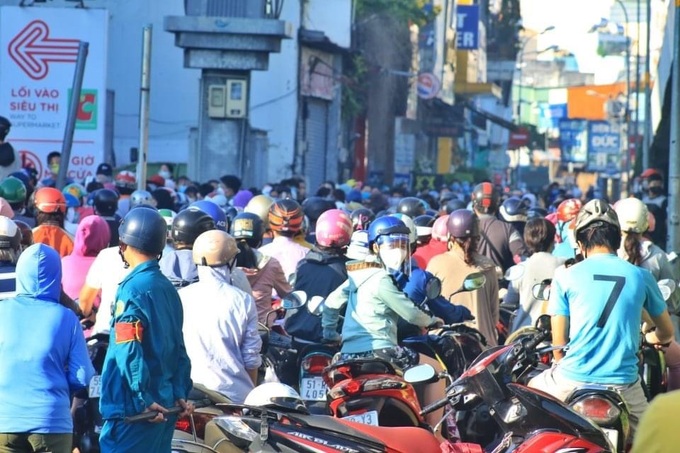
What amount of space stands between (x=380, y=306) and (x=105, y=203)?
5.48 metres

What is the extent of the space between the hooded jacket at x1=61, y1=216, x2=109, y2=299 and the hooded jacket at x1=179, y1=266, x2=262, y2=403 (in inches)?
103

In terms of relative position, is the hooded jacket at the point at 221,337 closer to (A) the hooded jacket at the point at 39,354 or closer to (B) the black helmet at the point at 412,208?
(A) the hooded jacket at the point at 39,354

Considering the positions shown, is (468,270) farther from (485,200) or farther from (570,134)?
(570,134)

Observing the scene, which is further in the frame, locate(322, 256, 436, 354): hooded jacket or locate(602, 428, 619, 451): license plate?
locate(322, 256, 436, 354): hooded jacket

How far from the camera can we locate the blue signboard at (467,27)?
7256 centimetres

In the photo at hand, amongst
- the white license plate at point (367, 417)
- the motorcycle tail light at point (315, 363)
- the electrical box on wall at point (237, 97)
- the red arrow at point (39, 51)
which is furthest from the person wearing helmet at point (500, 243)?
the electrical box on wall at point (237, 97)

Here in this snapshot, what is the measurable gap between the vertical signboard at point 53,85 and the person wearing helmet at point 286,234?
1262 cm

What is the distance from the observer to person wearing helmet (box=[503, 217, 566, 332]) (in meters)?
11.6

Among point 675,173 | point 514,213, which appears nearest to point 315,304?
point 514,213

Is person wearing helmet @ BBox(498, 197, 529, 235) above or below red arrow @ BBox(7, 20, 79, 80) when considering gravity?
below

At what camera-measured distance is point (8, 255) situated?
8539mm

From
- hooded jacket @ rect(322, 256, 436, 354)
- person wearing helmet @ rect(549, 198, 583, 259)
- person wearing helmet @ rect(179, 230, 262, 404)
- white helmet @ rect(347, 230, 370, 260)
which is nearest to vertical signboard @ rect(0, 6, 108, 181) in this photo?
person wearing helmet @ rect(549, 198, 583, 259)

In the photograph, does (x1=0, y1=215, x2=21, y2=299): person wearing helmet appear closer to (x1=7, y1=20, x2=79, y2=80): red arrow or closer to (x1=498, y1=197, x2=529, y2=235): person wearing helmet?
(x1=498, y1=197, x2=529, y2=235): person wearing helmet

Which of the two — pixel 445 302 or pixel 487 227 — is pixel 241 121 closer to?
pixel 487 227
